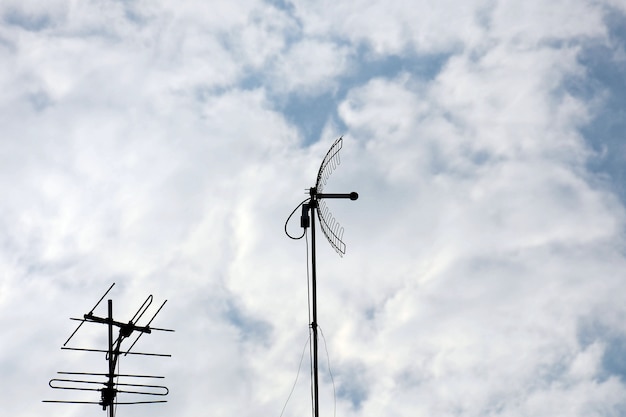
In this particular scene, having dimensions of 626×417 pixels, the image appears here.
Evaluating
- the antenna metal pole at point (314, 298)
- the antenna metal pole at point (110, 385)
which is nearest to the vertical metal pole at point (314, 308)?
the antenna metal pole at point (314, 298)

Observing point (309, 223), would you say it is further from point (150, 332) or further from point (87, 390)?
point (87, 390)

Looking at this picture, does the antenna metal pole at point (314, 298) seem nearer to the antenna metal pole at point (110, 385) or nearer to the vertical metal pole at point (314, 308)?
the vertical metal pole at point (314, 308)

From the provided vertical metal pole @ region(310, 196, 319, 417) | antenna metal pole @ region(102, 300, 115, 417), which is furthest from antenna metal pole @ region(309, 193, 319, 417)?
antenna metal pole @ region(102, 300, 115, 417)

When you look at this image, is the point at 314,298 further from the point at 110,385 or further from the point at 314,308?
the point at 110,385

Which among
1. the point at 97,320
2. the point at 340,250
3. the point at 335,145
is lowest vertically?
the point at 97,320

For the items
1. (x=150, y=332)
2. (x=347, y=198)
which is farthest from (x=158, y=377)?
(x=347, y=198)

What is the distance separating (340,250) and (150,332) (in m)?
4.86

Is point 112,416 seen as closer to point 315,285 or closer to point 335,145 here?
point 315,285

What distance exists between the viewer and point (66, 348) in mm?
24703

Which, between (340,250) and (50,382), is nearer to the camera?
(50,382)

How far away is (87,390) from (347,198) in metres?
7.34

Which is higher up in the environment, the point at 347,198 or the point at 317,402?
the point at 347,198

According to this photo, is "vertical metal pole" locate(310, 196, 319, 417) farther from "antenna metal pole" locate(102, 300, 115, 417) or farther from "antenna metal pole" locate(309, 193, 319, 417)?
"antenna metal pole" locate(102, 300, 115, 417)

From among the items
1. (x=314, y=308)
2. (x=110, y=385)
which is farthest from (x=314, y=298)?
(x=110, y=385)
